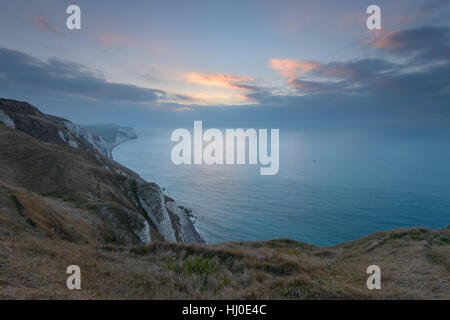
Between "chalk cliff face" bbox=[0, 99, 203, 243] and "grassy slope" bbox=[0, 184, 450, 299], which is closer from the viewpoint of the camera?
"grassy slope" bbox=[0, 184, 450, 299]

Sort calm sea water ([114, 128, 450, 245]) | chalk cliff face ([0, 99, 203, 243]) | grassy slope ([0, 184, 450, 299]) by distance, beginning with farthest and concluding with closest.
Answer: calm sea water ([114, 128, 450, 245]) → chalk cliff face ([0, 99, 203, 243]) → grassy slope ([0, 184, 450, 299])

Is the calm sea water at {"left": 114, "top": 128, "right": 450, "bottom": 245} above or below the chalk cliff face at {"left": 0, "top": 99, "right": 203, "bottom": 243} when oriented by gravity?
below

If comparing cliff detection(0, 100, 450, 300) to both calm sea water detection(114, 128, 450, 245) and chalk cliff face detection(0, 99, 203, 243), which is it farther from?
calm sea water detection(114, 128, 450, 245)

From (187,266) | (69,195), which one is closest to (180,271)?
(187,266)

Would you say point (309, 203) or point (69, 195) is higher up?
point (69, 195)

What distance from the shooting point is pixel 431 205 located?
12194 cm

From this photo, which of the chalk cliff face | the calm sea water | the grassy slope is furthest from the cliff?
the calm sea water

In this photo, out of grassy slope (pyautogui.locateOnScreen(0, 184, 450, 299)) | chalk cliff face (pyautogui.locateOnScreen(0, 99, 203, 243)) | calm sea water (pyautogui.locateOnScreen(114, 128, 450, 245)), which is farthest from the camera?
calm sea water (pyautogui.locateOnScreen(114, 128, 450, 245))

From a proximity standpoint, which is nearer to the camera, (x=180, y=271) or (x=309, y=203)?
(x=180, y=271)

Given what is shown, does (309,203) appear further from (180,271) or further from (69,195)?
(180,271)

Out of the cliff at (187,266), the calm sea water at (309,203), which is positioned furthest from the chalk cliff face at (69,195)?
the calm sea water at (309,203)

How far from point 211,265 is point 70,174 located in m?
34.6
